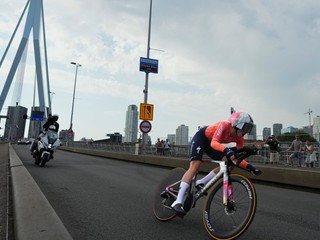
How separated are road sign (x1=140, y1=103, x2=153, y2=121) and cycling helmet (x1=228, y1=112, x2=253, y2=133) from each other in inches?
665

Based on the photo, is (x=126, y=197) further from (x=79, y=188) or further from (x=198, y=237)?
(x=198, y=237)

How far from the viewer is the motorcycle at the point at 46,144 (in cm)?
1203

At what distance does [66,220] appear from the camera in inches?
181

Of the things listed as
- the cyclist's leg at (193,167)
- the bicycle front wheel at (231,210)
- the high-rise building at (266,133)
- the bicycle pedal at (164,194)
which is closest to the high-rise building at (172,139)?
the high-rise building at (266,133)

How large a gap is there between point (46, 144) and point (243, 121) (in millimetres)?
9664

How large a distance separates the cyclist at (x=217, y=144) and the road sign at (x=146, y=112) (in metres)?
16.2

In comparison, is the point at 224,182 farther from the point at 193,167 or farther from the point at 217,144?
the point at 193,167

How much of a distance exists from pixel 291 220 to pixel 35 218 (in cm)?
382

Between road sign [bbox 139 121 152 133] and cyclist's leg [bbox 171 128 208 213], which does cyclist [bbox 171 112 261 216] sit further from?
road sign [bbox 139 121 152 133]

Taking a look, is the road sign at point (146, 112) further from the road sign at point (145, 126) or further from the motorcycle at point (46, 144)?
the motorcycle at point (46, 144)

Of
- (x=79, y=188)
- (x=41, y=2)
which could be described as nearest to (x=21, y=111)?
(x=41, y=2)

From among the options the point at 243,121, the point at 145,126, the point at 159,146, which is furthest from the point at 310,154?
the point at 159,146

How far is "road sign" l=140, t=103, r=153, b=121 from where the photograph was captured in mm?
20891

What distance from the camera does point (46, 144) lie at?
12.0 m
